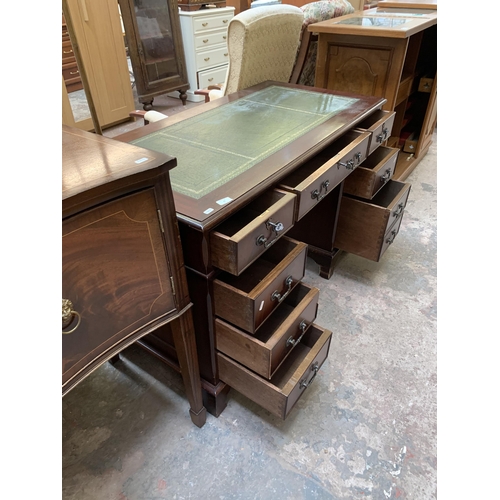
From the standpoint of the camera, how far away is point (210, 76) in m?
3.85

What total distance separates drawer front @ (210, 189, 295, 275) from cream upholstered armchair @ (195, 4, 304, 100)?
93cm

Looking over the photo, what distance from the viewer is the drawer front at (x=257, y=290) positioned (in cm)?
87

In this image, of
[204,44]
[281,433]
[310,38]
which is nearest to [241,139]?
[281,433]

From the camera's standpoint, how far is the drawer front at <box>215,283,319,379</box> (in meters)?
0.92

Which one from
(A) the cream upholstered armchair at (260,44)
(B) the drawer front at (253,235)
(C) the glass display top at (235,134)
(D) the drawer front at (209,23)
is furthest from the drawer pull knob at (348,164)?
(D) the drawer front at (209,23)

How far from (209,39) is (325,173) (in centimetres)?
324

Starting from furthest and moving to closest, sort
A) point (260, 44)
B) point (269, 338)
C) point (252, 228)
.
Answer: point (260, 44), point (269, 338), point (252, 228)

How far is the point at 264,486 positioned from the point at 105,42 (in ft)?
10.6

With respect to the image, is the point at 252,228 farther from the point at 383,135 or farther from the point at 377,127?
the point at 383,135

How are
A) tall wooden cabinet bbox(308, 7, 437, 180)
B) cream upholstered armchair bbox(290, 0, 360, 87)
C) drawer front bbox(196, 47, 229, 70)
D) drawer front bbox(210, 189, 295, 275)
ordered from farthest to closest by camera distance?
drawer front bbox(196, 47, 229, 70) → cream upholstered armchair bbox(290, 0, 360, 87) → tall wooden cabinet bbox(308, 7, 437, 180) → drawer front bbox(210, 189, 295, 275)

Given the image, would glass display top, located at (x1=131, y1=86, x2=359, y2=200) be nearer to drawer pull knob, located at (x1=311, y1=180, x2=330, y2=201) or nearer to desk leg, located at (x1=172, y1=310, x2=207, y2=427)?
drawer pull knob, located at (x1=311, y1=180, x2=330, y2=201)

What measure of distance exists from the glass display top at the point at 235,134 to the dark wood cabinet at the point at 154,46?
2.18 m

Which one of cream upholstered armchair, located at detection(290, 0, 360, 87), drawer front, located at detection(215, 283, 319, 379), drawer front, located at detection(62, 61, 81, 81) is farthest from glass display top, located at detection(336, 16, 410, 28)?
drawer front, located at detection(62, 61, 81, 81)

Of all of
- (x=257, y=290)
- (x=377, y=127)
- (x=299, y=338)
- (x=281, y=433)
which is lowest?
(x=281, y=433)
